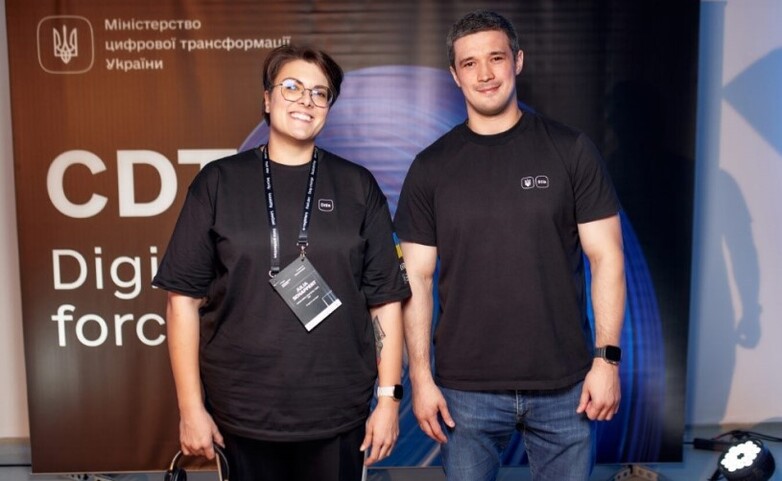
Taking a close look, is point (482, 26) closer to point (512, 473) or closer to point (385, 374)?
point (385, 374)

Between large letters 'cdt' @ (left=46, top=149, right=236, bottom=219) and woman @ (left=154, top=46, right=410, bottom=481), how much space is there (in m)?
1.38

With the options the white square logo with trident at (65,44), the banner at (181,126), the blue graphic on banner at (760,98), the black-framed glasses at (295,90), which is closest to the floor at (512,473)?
the banner at (181,126)

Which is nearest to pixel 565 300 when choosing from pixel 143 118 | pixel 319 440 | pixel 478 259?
pixel 478 259

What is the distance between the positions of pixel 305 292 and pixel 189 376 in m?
0.36

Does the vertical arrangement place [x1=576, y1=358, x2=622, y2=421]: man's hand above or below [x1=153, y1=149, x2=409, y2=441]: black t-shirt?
below

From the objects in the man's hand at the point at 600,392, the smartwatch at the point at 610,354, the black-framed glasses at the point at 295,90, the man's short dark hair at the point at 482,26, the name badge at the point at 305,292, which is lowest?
the man's hand at the point at 600,392

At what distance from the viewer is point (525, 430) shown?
6.03ft

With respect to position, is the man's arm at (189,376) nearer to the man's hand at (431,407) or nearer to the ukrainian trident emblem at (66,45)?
the man's hand at (431,407)

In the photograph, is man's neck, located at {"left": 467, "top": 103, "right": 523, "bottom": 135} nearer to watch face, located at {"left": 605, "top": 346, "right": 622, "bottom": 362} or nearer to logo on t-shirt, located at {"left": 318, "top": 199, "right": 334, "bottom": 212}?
logo on t-shirt, located at {"left": 318, "top": 199, "right": 334, "bottom": 212}

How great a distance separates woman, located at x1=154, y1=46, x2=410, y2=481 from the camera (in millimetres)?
1553

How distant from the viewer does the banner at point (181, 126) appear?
2883 mm

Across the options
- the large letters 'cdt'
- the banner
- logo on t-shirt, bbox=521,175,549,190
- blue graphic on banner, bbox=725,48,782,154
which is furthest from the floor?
logo on t-shirt, bbox=521,175,549,190

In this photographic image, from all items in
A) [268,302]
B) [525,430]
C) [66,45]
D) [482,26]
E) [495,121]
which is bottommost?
Result: [525,430]

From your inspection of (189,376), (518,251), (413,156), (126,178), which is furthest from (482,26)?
(126,178)
